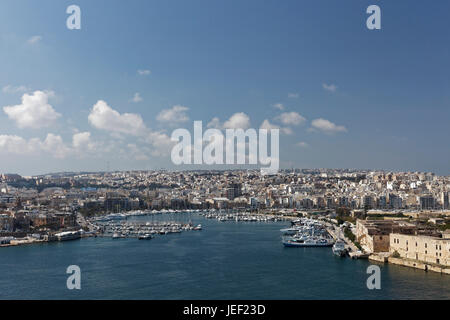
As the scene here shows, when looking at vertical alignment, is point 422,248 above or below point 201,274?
above

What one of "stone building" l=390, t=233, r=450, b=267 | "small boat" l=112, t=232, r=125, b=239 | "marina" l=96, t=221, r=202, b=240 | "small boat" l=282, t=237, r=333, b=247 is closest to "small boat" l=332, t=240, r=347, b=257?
"stone building" l=390, t=233, r=450, b=267

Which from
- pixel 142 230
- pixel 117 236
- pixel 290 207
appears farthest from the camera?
pixel 290 207

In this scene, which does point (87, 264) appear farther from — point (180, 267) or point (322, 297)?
point (322, 297)

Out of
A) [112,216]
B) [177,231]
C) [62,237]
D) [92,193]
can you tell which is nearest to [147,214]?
[112,216]

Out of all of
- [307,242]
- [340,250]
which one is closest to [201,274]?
[340,250]

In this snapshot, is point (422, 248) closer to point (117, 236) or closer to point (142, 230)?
point (117, 236)

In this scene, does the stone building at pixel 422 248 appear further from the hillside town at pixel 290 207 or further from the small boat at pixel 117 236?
the small boat at pixel 117 236

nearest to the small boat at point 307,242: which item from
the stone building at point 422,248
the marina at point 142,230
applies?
the stone building at point 422,248
